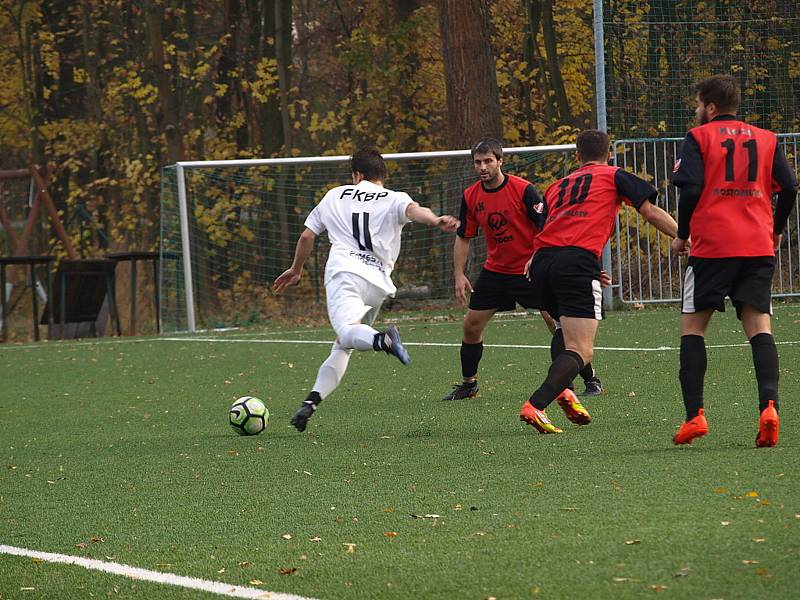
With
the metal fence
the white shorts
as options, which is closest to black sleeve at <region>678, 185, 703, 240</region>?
the white shorts

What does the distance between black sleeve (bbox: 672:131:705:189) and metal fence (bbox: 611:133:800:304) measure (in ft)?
38.7

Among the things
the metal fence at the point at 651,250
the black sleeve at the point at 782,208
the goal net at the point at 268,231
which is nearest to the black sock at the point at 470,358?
the black sleeve at the point at 782,208

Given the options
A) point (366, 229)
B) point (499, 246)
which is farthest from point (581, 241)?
point (499, 246)

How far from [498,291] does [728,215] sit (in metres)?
3.23

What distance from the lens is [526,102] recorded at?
27.0 metres

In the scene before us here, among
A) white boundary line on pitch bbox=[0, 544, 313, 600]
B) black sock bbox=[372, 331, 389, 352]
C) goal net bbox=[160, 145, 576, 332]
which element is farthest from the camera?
goal net bbox=[160, 145, 576, 332]

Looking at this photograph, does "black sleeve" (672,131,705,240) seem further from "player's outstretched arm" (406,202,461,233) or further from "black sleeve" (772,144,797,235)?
"player's outstretched arm" (406,202,461,233)

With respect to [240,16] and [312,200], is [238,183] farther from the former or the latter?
[240,16]

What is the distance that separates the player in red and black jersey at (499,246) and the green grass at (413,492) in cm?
35

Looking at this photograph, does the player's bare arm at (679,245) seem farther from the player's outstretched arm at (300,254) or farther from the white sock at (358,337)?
the player's outstretched arm at (300,254)

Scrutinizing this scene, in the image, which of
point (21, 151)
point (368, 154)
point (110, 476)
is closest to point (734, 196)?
point (368, 154)

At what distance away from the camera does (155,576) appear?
4484 millimetres

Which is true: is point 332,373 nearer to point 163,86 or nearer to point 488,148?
point 488,148

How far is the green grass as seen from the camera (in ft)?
14.0
